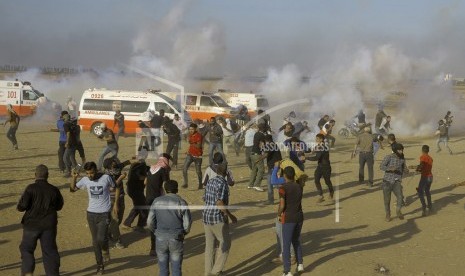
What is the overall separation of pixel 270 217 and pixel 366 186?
17.1 ft

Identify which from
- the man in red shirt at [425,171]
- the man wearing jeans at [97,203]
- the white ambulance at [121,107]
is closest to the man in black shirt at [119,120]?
the white ambulance at [121,107]

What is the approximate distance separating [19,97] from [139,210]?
83.6 feet

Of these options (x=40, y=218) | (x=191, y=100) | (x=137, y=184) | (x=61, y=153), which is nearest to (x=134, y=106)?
(x=191, y=100)

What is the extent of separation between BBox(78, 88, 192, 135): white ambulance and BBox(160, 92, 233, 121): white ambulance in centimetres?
192

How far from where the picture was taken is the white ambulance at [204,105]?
100 ft

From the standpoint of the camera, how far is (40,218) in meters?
8.07

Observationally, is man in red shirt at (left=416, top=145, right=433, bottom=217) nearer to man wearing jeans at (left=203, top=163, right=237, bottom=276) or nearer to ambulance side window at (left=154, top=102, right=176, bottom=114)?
man wearing jeans at (left=203, top=163, right=237, bottom=276)

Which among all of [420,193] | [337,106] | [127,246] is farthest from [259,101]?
[127,246]

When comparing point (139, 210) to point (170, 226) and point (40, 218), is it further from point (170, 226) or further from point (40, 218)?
point (170, 226)

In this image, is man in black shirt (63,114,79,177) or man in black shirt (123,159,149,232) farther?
man in black shirt (63,114,79,177)

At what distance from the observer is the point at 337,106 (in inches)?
1415

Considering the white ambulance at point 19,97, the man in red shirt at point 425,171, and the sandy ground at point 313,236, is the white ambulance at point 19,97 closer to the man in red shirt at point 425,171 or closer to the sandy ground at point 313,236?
the sandy ground at point 313,236

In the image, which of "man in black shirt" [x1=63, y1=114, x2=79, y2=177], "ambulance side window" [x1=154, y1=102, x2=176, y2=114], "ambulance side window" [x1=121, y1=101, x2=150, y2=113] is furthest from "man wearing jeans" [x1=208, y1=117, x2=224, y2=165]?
"ambulance side window" [x1=121, y1=101, x2=150, y2=113]

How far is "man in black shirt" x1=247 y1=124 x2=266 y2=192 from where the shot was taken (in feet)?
47.5
